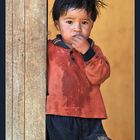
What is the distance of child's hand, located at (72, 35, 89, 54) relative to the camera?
473 cm

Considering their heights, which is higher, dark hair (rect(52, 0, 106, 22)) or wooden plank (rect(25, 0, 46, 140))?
dark hair (rect(52, 0, 106, 22))

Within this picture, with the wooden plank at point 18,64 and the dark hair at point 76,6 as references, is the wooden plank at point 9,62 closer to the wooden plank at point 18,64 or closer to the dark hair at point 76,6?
the wooden plank at point 18,64

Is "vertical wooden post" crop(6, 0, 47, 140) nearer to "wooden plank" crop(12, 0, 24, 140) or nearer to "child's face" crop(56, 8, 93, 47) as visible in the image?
"wooden plank" crop(12, 0, 24, 140)

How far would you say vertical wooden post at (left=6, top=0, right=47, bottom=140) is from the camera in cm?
473

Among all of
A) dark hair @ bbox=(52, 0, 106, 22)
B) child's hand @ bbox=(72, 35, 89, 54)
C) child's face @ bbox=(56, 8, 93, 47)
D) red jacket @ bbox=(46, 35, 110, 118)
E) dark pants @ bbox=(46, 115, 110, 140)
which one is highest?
dark hair @ bbox=(52, 0, 106, 22)

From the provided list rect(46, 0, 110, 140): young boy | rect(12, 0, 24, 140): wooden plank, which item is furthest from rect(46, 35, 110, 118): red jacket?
rect(12, 0, 24, 140): wooden plank

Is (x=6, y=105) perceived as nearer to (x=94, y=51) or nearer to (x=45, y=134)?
(x=45, y=134)

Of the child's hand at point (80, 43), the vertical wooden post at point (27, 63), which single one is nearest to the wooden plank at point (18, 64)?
the vertical wooden post at point (27, 63)

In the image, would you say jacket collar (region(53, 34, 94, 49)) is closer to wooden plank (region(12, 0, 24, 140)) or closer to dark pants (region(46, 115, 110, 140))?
wooden plank (region(12, 0, 24, 140))

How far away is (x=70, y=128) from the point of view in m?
4.70

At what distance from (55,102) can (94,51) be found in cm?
42

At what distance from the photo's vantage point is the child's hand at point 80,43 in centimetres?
473

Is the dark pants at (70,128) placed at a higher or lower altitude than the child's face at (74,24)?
lower

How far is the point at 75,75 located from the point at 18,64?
1.24 ft
